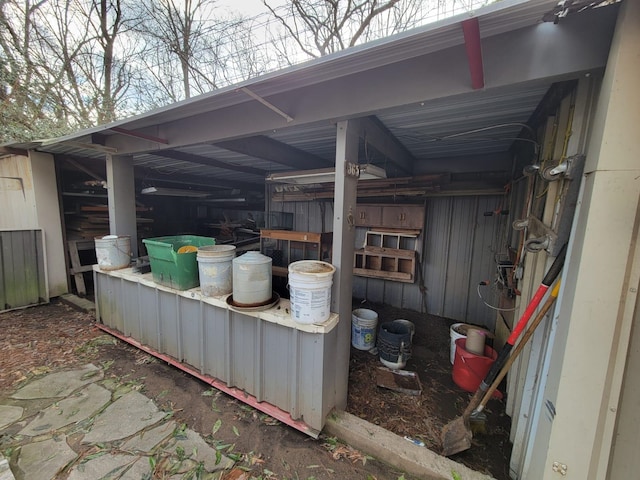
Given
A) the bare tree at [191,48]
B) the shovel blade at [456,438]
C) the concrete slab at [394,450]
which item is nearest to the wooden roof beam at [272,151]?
the concrete slab at [394,450]

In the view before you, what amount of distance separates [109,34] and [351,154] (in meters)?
9.69

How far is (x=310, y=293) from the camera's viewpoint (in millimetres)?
1758

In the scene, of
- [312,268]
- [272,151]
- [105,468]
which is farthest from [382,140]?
[105,468]

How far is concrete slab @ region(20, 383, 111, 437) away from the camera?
1924 millimetres

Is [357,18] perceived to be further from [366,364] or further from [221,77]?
[366,364]

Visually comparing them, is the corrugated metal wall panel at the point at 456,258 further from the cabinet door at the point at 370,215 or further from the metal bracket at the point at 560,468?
the metal bracket at the point at 560,468

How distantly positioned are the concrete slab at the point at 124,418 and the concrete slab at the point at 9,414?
0.63 meters

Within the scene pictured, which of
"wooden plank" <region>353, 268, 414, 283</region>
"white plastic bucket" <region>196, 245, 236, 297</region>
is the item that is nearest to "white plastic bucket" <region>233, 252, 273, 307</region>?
"white plastic bucket" <region>196, 245, 236, 297</region>

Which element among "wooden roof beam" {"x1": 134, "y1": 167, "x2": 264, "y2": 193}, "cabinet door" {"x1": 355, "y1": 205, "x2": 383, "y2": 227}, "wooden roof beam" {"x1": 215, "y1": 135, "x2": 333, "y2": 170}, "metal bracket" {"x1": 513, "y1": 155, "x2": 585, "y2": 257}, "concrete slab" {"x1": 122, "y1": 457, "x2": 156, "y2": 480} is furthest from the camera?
"wooden roof beam" {"x1": 134, "y1": 167, "x2": 264, "y2": 193}

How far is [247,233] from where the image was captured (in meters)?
6.08

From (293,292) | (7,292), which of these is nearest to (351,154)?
(293,292)

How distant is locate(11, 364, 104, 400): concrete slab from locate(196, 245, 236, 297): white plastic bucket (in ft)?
4.99

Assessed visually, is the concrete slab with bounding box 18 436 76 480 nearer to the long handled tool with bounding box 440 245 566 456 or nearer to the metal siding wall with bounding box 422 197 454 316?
the long handled tool with bounding box 440 245 566 456

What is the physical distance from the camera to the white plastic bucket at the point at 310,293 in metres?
1.74
